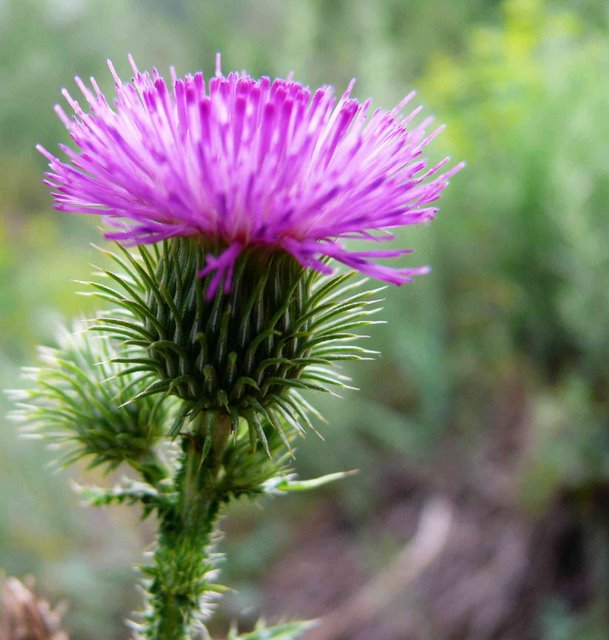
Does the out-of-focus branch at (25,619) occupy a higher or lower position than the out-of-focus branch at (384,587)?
lower

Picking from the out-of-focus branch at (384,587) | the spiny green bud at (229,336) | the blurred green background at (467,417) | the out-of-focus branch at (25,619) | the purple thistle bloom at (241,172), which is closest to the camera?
the purple thistle bloom at (241,172)

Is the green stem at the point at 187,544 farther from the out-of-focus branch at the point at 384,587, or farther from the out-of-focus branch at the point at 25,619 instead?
the out-of-focus branch at the point at 384,587

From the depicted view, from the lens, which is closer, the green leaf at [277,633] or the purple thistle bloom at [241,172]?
the purple thistle bloom at [241,172]

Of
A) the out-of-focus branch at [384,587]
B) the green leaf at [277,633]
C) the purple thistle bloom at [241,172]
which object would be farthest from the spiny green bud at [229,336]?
the out-of-focus branch at [384,587]

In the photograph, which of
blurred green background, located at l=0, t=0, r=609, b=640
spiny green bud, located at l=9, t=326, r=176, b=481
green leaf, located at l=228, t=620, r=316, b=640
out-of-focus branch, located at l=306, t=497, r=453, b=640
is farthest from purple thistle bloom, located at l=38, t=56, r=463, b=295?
out-of-focus branch, located at l=306, t=497, r=453, b=640

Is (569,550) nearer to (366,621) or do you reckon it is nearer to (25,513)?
(366,621)

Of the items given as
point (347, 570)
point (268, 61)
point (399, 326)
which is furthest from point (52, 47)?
point (347, 570)

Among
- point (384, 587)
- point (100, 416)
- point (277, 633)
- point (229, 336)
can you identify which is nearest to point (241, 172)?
point (229, 336)
